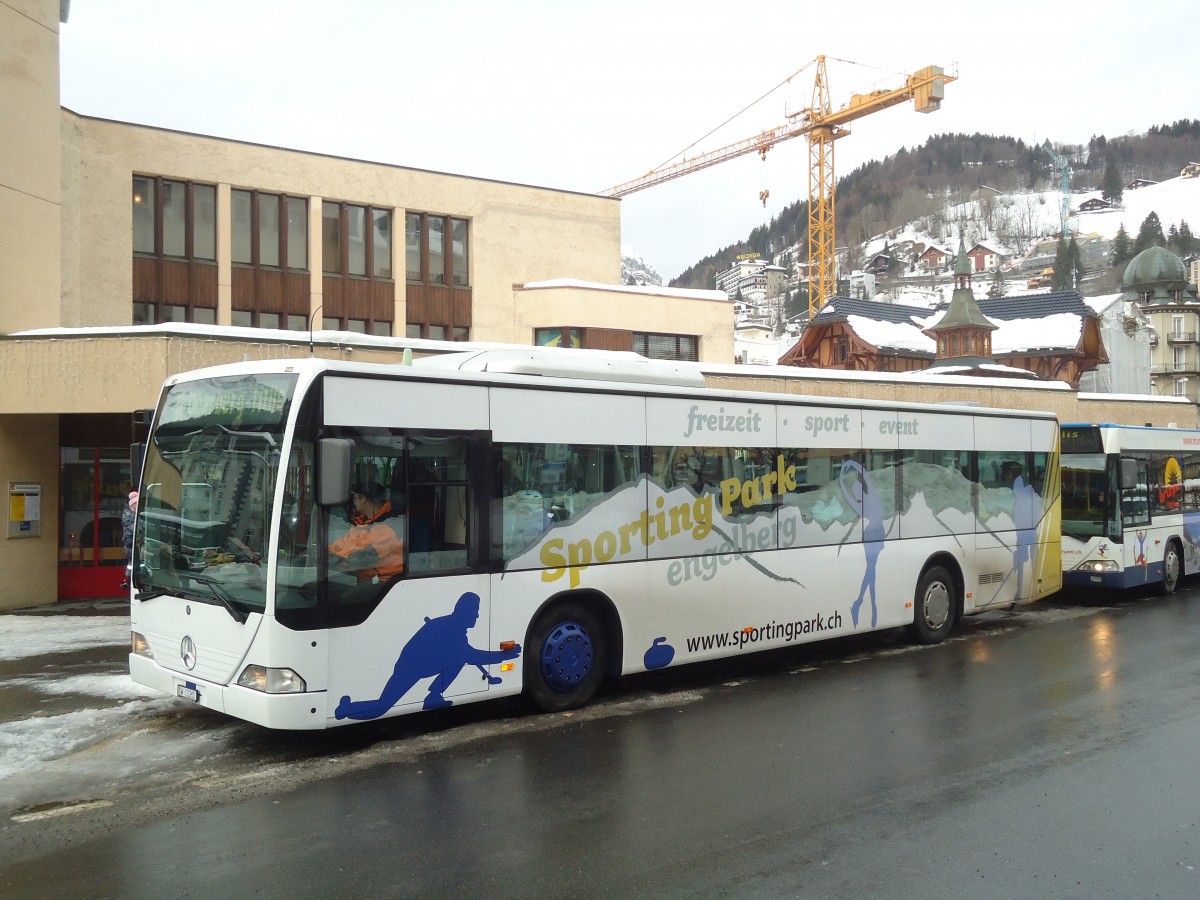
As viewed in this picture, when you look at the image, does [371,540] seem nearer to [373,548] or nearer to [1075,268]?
[373,548]

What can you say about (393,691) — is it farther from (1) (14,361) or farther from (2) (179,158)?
(2) (179,158)

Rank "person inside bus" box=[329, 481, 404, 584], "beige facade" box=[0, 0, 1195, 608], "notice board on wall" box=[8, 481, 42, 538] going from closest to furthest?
"person inside bus" box=[329, 481, 404, 584] < "beige facade" box=[0, 0, 1195, 608] < "notice board on wall" box=[8, 481, 42, 538]

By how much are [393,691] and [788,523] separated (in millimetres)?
4964

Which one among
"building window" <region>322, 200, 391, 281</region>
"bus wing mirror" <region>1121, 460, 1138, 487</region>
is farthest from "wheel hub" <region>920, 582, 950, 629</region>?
"building window" <region>322, 200, 391, 281</region>

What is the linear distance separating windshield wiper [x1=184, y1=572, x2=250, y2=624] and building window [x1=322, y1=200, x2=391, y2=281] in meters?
18.5

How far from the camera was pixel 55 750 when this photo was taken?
795cm

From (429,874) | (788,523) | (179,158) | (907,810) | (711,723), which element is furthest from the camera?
(179,158)

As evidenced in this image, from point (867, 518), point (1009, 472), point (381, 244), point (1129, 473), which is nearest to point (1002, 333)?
point (381, 244)

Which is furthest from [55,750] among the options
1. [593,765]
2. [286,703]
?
Answer: [593,765]

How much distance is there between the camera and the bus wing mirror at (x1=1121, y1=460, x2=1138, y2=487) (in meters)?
16.2

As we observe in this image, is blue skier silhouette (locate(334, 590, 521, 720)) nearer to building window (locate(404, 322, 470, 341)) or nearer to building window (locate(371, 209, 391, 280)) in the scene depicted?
building window (locate(404, 322, 470, 341))

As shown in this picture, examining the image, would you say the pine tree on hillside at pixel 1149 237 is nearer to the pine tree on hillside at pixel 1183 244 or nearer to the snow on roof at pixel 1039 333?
the pine tree on hillside at pixel 1183 244

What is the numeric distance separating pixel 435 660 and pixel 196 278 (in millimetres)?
18243

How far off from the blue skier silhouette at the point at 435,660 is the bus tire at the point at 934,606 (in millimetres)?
6374
